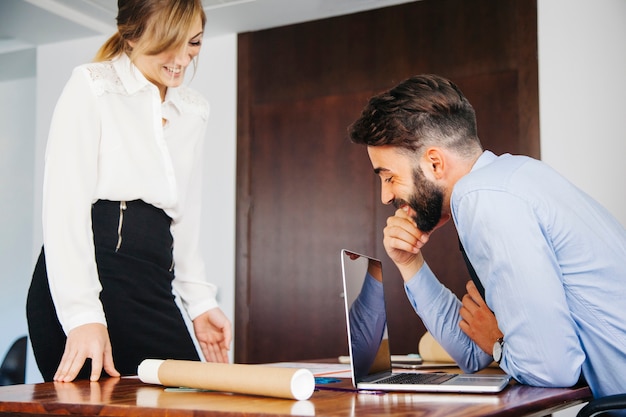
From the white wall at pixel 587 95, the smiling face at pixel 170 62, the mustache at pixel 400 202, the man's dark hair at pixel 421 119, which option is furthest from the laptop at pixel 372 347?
the white wall at pixel 587 95

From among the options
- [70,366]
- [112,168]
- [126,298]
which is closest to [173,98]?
[112,168]

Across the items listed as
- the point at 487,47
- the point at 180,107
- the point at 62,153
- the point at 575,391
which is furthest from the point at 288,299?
the point at 575,391

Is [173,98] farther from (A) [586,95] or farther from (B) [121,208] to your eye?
(A) [586,95]

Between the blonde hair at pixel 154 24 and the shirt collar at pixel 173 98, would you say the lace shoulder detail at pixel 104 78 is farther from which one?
the shirt collar at pixel 173 98

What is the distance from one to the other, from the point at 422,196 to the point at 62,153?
77 centimetres

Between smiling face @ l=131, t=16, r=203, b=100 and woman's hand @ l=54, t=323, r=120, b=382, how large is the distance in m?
0.64

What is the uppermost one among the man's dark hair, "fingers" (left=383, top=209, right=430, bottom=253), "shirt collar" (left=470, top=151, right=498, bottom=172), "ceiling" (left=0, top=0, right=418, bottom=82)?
"ceiling" (left=0, top=0, right=418, bottom=82)

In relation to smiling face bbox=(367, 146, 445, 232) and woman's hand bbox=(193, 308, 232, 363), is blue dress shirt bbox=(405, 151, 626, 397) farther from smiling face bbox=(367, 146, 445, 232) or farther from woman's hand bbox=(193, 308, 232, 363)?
woman's hand bbox=(193, 308, 232, 363)

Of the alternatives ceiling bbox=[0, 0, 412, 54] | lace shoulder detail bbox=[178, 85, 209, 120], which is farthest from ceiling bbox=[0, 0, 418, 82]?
lace shoulder detail bbox=[178, 85, 209, 120]

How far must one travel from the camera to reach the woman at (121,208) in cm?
147

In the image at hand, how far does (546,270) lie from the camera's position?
3.96 feet

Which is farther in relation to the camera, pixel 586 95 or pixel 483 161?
pixel 586 95

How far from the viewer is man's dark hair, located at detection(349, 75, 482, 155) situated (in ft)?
5.27

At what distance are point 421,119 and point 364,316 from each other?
1.54 feet
